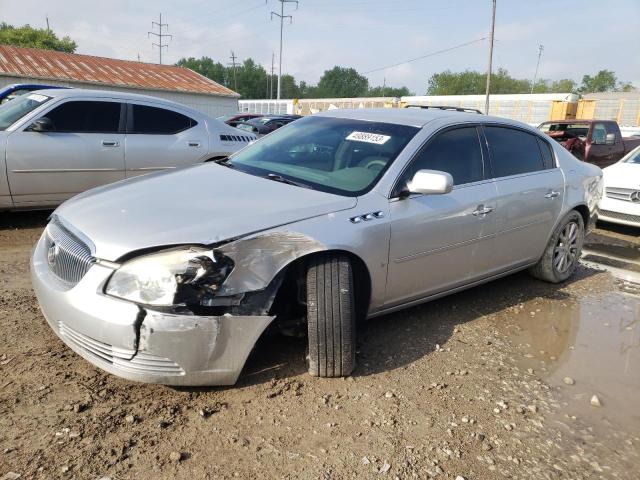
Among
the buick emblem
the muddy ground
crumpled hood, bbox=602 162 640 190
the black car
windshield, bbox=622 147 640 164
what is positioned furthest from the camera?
the black car

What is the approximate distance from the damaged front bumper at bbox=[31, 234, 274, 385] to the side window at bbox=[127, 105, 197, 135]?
4184 millimetres

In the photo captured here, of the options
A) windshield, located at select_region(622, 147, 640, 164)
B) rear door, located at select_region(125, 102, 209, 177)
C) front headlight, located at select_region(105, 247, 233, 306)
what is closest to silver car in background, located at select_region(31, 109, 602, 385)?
front headlight, located at select_region(105, 247, 233, 306)

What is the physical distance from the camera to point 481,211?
147 inches

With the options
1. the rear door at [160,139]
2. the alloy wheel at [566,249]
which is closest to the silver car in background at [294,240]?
the alloy wheel at [566,249]

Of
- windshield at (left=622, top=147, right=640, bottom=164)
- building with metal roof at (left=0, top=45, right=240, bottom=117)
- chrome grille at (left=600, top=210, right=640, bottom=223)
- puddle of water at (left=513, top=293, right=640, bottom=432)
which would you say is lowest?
puddle of water at (left=513, top=293, right=640, bottom=432)

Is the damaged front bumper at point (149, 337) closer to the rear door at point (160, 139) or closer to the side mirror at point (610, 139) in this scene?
the rear door at point (160, 139)

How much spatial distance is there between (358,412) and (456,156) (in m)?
2.05

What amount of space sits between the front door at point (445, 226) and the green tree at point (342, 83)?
119483 mm

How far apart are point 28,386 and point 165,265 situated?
1.05 metres

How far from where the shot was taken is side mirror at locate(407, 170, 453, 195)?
3.12 metres

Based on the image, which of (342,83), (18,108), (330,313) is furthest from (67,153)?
(342,83)

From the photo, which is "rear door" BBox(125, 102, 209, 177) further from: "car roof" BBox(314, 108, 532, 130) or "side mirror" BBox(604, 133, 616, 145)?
"side mirror" BBox(604, 133, 616, 145)

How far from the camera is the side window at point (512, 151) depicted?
4.07 metres

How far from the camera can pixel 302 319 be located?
3.02 m
